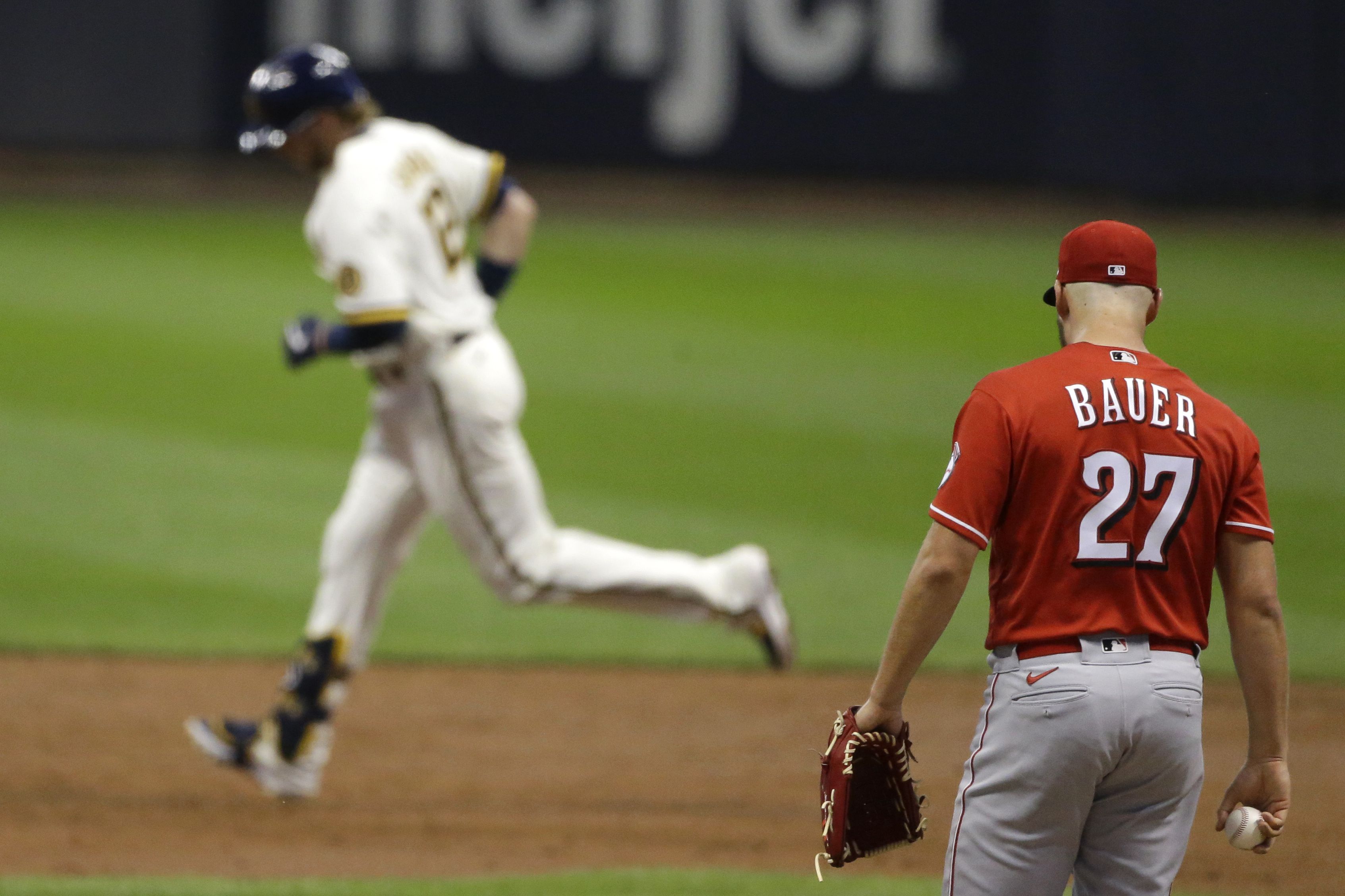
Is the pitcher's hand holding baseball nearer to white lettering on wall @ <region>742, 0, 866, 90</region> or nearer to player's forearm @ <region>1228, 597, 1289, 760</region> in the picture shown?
player's forearm @ <region>1228, 597, 1289, 760</region>

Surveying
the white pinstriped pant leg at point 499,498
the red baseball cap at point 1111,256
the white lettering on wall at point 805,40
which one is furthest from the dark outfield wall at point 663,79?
the red baseball cap at point 1111,256

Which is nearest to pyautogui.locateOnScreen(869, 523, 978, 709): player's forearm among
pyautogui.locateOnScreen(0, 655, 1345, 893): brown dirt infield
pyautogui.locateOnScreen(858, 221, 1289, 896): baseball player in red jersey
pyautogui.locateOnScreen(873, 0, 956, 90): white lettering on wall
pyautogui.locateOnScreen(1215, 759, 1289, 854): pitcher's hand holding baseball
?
pyautogui.locateOnScreen(858, 221, 1289, 896): baseball player in red jersey

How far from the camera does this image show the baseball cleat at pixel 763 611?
5703mm

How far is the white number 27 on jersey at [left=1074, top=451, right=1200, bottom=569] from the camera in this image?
284cm

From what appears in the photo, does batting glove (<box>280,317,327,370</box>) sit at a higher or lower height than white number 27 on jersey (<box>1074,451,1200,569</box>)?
lower

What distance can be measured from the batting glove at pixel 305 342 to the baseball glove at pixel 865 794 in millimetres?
2556

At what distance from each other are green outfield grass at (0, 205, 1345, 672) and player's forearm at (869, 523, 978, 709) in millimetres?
4182

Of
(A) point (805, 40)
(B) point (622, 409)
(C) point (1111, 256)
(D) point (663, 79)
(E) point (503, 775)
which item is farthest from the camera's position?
(D) point (663, 79)

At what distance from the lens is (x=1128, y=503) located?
2842mm

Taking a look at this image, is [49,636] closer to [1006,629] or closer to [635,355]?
[1006,629]

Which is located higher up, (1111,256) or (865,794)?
(1111,256)

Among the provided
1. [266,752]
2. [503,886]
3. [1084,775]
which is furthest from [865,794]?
[266,752]

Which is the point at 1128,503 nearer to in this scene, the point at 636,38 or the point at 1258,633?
the point at 1258,633

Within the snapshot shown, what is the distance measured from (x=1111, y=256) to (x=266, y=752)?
10.3 ft
